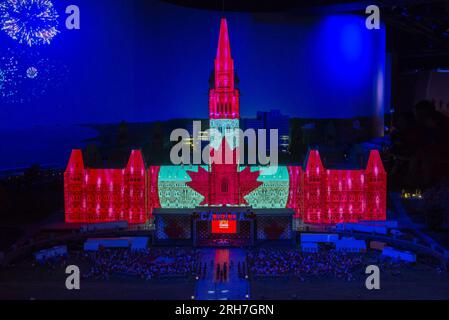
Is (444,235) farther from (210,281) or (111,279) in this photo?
(111,279)

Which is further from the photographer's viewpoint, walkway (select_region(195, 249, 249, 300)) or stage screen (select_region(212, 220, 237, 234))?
stage screen (select_region(212, 220, 237, 234))

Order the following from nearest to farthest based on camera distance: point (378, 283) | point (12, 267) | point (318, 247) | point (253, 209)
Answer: point (378, 283) → point (12, 267) → point (318, 247) → point (253, 209)

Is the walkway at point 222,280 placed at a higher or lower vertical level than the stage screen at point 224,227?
lower

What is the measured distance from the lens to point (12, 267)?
134 ft

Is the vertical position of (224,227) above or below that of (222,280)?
above

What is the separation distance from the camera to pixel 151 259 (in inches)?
1665

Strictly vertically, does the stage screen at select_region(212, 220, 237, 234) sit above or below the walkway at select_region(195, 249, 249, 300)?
above

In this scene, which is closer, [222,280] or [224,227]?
[222,280]

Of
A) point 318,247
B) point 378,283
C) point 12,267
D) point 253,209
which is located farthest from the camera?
point 253,209

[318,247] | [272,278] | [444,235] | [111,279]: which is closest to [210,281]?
[272,278]

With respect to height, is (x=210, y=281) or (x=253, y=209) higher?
(x=253, y=209)

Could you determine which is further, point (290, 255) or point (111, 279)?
point (290, 255)

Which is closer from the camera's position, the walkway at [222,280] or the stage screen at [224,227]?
the walkway at [222,280]

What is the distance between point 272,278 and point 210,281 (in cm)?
407
